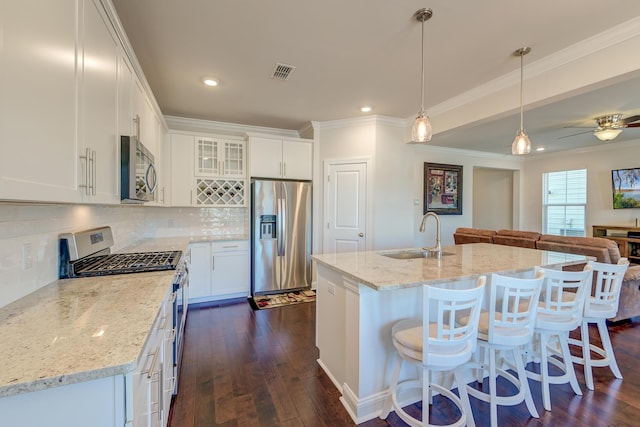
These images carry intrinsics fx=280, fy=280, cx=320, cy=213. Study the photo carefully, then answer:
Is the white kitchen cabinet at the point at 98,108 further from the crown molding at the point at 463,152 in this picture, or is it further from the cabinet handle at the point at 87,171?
the crown molding at the point at 463,152

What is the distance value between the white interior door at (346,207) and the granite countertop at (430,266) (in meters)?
1.73

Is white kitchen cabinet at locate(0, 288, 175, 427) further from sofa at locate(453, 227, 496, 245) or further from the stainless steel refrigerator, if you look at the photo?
sofa at locate(453, 227, 496, 245)

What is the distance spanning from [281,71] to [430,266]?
228cm

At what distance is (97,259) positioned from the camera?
1.92 m

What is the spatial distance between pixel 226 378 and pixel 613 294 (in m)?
2.98

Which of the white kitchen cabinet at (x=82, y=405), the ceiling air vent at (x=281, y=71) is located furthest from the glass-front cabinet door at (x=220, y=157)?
the white kitchen cabinet at (x=82, y=405)

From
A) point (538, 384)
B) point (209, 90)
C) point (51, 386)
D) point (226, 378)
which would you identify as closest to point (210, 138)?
point (209, 90)

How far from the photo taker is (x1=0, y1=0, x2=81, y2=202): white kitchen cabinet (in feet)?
2.53

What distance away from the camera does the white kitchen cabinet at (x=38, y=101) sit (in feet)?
2.53

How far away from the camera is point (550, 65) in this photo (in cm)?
252

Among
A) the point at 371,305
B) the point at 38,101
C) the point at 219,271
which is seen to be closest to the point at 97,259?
the point at 38,101

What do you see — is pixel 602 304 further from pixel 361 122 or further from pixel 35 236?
pixel 35 236

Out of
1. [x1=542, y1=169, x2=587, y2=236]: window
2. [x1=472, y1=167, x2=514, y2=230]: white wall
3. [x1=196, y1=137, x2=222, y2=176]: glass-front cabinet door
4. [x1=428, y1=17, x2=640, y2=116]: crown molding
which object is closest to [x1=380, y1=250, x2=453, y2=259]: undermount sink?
[x1=428, y1=17, x2=640, y2=116]: crown molding

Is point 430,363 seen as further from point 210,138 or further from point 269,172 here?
point 210,138
